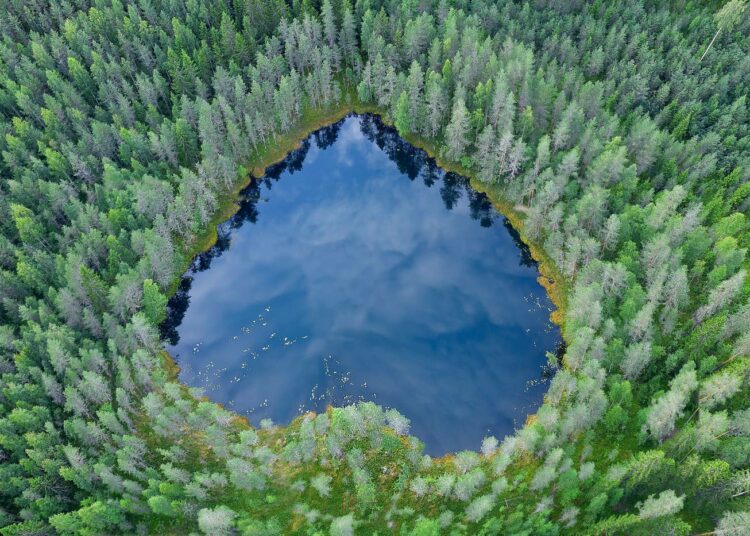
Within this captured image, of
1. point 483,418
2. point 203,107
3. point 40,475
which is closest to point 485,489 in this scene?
point 483,418

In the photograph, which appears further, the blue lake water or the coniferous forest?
the blue lake water

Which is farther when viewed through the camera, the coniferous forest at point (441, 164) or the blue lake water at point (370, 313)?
the blue lake water at point (370, 313)

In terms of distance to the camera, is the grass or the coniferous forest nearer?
the coniferous forest

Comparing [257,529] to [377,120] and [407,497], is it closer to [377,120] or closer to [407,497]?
[407,497]

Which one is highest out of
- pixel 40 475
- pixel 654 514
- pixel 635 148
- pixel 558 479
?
pixel 635 148
